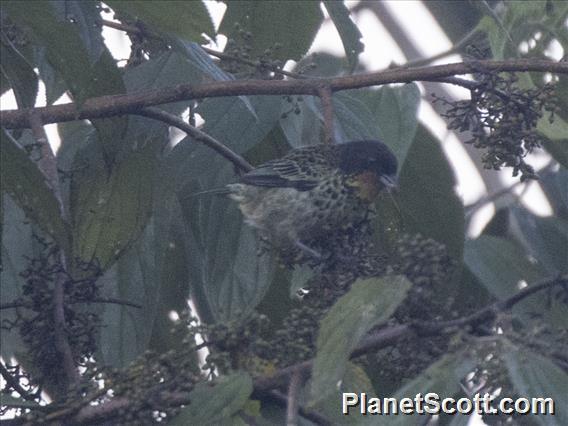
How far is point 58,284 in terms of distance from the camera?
2.29 m

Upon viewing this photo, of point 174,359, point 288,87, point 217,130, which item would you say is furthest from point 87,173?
point 174,359

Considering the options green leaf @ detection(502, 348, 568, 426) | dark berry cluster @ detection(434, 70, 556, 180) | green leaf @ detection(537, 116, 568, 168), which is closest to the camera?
green leaf @ detection(502, 348, 568, 426)

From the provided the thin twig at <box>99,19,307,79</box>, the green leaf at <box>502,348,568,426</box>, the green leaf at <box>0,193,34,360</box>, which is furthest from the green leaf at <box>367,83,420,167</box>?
the green leaf at <box>502,348,568,426</box>

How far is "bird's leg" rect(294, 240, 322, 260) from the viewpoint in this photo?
246cm

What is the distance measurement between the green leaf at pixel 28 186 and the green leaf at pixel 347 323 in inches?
19.5

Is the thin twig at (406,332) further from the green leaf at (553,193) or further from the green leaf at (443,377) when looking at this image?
the green leaf at (553,193)

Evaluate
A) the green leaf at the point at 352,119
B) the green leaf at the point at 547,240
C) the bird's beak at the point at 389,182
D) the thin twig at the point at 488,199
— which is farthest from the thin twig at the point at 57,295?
the thin twig at the point at 488,199

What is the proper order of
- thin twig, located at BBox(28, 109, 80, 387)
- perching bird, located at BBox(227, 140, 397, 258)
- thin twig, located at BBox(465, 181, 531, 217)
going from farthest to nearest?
1. thin twig, located at BBox(465, 181, 531, 217)
2. perching bird, located at BBox(227, 140, 397, 258)
3. thin twig, located at BBox(28, 109, 80, 387)

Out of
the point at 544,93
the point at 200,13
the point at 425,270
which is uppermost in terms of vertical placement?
the point at 200,13

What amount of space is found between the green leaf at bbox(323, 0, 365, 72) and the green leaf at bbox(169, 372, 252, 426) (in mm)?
907

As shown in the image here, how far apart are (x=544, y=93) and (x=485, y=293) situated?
0.94 metres

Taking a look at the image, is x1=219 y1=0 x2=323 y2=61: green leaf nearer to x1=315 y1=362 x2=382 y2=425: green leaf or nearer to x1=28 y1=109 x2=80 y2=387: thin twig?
x1=28 y1=109 x2=80 y2=387: thin twig

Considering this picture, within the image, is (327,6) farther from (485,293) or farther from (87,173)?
(485,293)

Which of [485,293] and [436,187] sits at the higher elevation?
[436,187]
